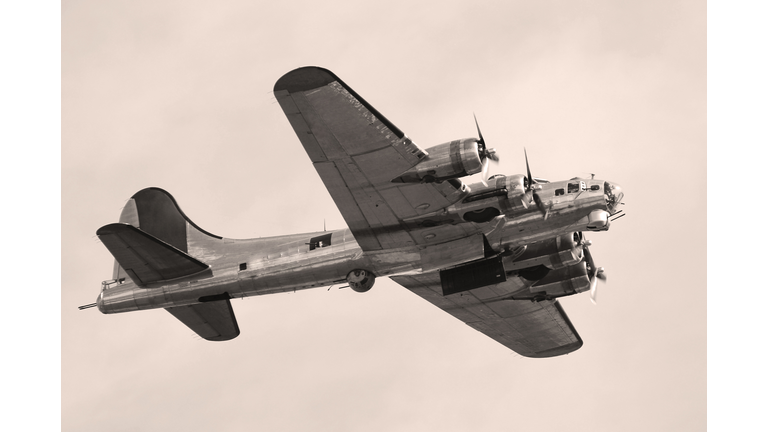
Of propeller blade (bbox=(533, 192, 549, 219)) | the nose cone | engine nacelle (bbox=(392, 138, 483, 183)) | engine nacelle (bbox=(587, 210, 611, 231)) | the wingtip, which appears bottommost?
the nose cone

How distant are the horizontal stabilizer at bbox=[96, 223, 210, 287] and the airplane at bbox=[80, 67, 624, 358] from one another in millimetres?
39

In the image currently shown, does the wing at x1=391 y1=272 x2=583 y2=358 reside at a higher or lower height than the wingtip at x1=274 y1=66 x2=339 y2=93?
lower

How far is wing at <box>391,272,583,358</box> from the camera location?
3466 cm

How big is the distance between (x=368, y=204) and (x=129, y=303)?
10.1 meters

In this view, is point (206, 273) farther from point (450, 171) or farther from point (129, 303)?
point (450, 171)

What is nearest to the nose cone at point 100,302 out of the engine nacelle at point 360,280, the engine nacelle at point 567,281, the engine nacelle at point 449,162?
the engine nacelle at point 360,280

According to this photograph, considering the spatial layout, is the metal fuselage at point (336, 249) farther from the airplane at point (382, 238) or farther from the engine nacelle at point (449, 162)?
the engine nacelle at point (449, 162)

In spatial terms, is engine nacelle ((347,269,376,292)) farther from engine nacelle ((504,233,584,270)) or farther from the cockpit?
the cockpit

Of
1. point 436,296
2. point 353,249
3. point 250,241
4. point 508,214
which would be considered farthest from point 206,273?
point 508,214

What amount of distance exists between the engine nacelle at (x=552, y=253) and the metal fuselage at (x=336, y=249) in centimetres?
221

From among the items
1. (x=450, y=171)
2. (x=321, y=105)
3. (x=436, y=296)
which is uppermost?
(x=321, y=105)

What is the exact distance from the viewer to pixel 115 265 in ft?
117

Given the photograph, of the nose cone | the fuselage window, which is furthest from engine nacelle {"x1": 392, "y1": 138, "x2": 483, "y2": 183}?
the nose cone

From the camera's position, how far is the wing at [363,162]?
25.5 meters
